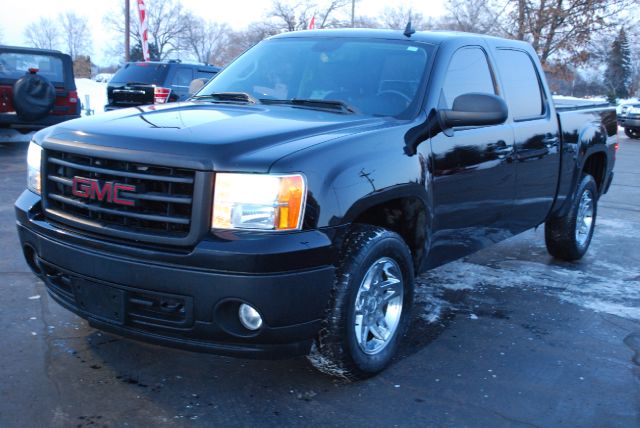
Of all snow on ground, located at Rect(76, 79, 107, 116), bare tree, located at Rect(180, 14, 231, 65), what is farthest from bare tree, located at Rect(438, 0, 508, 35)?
bare tree, located at Rect(180, 14, 231, 65)

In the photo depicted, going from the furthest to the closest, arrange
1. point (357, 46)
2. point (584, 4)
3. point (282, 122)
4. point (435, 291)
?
point (584, 4) → point (435, 291) → point (357, 46) → point (282, 122)

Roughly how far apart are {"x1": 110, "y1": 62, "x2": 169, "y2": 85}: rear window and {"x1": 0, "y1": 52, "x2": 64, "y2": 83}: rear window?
1.88 metres

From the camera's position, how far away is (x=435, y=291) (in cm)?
516

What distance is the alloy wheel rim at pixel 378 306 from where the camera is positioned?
3.40 m

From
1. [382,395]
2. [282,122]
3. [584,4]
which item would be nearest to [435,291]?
[382,395]

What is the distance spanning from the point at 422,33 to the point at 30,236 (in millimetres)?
2722

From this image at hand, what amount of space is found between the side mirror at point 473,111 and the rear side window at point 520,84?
A: 0.99m

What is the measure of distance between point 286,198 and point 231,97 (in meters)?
1.61

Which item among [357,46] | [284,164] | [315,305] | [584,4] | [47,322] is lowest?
[47,322]

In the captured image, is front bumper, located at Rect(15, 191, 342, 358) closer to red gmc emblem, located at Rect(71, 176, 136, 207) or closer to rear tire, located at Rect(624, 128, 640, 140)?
red gmc emblem, located at Rect(71, 176, 136, 207)

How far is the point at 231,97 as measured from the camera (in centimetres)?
430

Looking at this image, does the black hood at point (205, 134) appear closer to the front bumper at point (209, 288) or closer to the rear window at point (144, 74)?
the front bumper at point (209, 288)

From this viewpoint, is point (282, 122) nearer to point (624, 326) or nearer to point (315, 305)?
point (315, 305)

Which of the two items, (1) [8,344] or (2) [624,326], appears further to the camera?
(2) [624,326]
